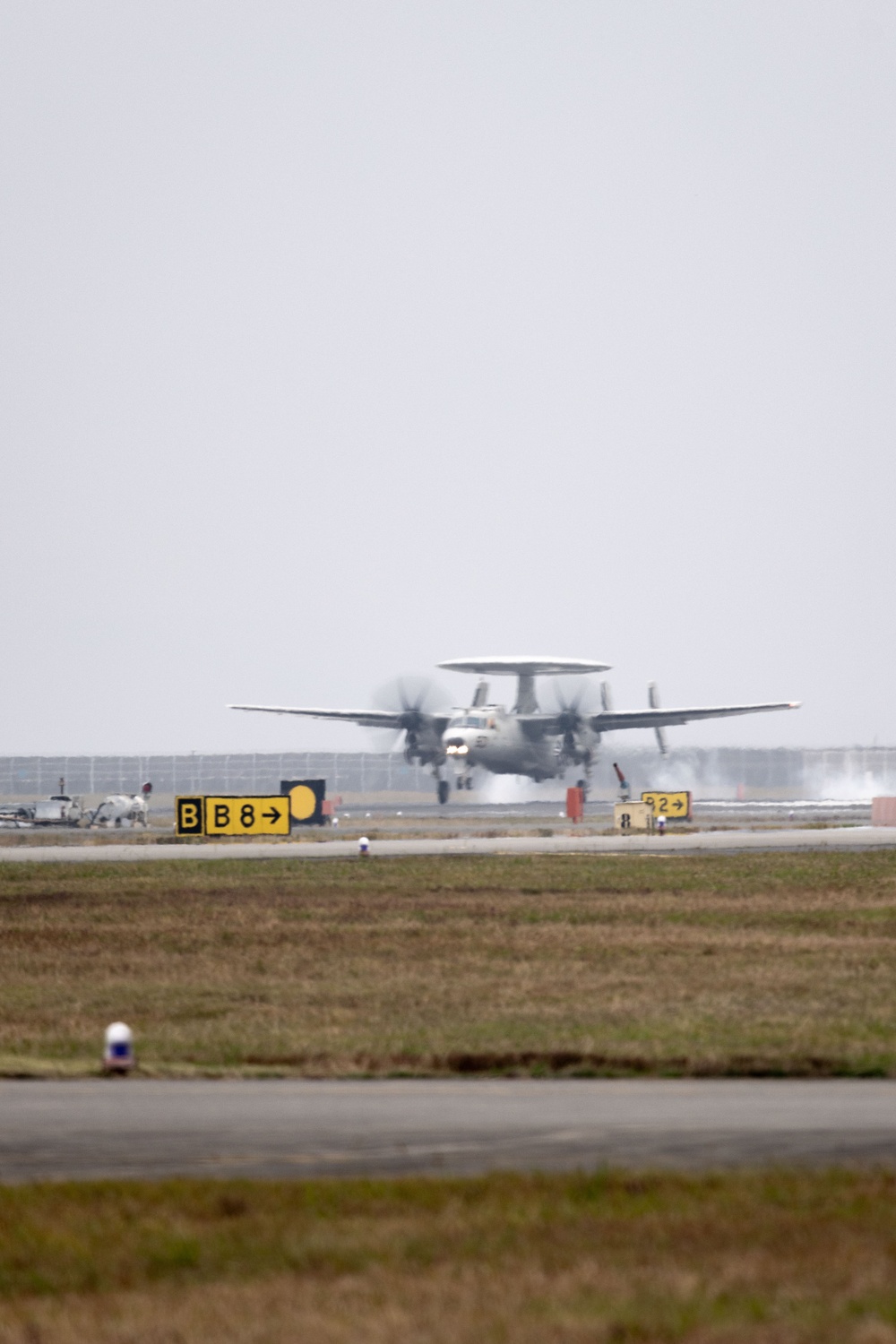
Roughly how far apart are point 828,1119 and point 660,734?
9649 cm

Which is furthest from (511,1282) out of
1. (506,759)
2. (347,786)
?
(347,786)

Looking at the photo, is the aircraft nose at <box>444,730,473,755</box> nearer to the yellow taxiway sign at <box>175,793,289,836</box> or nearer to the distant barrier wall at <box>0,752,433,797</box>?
the yellow taxiway sign at <box>175,793,289,836</box>

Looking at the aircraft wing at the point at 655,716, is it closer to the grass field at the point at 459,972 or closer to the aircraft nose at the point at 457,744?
the aircraft nose at the point at 457,744

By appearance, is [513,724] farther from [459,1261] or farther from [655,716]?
[459,1261]

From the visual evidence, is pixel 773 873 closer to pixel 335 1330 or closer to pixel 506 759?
pixel 335 1330

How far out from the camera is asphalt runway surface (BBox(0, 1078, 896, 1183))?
418 inches

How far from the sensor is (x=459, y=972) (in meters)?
22.2

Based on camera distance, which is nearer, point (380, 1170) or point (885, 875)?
point (380, 1170)

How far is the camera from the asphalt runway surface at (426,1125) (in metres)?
10.6

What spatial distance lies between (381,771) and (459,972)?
390ft

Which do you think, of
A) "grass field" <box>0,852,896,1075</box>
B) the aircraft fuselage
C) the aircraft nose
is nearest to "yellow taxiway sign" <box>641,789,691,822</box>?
the aircraft nose

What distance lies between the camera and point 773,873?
38469 mm

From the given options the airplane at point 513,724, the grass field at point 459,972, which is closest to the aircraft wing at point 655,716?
the airplane at point 513,724

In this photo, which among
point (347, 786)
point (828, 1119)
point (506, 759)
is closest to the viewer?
point (828, 1119)
